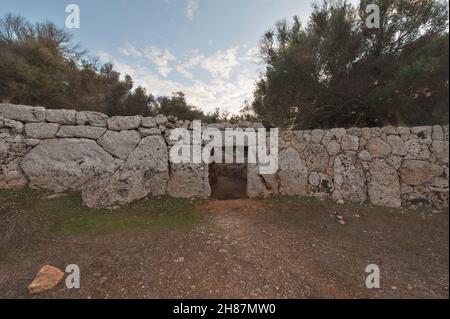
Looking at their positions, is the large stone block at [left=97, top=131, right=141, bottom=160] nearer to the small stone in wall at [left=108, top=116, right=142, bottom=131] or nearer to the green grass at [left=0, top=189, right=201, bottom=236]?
the small stone in wall at [left=108, top=116, right=142, bottom=131]

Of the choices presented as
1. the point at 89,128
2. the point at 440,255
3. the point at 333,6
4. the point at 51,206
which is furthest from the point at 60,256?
the point at 333,6

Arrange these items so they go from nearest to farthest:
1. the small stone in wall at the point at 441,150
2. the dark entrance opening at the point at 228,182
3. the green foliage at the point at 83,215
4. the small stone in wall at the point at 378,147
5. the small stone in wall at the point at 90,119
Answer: the green foliage at the point at 83,215 → the small stone in wall at the point at 441,150 → the small stone in wall at the point at 378,147 → the small stone in wall at the point at 90,119 → the dark entrance opening at the point at 228,182

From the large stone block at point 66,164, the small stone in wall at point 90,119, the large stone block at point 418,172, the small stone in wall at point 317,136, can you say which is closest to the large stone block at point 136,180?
the large stone block at point 66,164

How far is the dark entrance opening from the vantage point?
5.52m

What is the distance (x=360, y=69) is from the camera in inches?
238

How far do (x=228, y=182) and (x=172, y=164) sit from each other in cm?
255

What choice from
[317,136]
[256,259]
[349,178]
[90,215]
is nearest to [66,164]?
[90,215]

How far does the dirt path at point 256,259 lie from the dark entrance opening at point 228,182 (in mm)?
1660

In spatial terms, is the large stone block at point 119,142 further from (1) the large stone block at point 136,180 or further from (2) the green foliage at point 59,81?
(2) the green foliage at point 59,81

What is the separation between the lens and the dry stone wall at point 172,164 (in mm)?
4285

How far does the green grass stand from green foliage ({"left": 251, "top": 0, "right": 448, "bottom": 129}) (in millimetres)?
4845

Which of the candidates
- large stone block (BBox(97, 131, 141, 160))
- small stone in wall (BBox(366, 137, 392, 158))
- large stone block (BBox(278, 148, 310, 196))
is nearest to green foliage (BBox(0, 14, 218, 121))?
large stone block (BBox(97, 131, 141, 160))

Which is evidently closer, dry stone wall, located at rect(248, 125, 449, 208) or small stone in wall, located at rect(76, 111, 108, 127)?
dry stone wall, located at rect(248, 125, 449, 208)

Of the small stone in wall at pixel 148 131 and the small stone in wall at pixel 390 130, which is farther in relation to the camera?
the small stone in wall at pixel 148 131
